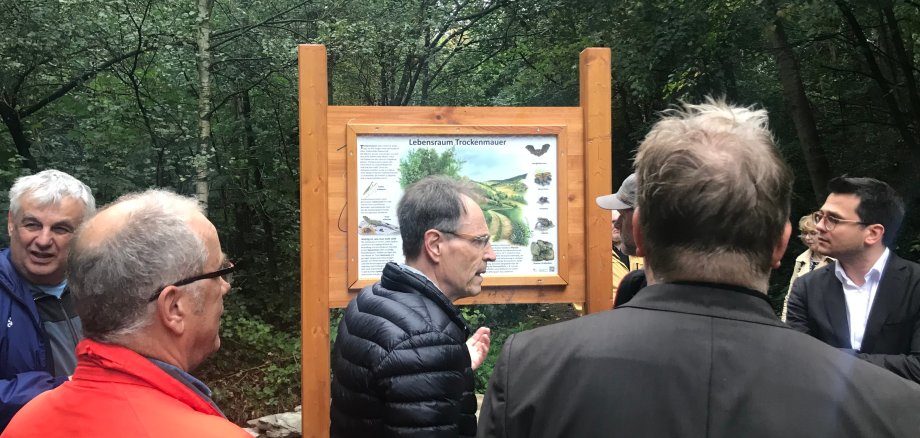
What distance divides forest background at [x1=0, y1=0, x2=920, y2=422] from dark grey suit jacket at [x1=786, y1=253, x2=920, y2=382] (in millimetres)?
4212

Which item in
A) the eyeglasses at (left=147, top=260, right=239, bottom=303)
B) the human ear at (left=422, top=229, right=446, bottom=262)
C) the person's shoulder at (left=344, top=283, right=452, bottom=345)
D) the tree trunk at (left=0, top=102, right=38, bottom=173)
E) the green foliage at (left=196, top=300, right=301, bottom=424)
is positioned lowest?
the green foliage at (left=196, top=300, right=301, bottom=424)

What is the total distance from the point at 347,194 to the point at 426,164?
15.8 inches

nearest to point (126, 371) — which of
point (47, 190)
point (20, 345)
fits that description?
point (20, 345)

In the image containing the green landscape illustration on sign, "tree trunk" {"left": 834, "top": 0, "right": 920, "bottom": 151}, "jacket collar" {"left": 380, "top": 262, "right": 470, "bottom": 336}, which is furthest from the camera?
"tree trunk" {"left": 834, "top": 0, "right": 920, "bottom": 151}

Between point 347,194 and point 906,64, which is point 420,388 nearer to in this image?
point 347,194

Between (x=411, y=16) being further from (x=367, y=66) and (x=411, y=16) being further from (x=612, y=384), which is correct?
(x=612, y=384)

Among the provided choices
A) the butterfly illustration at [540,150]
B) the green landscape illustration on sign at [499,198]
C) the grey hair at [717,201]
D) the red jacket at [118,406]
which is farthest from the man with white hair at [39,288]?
the grey hair at [717,201]

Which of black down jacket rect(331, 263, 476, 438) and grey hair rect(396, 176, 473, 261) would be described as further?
grey hair rect(396, 176, 473, 261)

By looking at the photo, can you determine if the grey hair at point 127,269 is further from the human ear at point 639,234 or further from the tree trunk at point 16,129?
the tree trunk at point 16,129

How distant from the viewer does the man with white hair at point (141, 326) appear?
1.28 metres

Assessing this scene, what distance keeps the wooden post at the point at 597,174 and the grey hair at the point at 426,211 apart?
1.07 m

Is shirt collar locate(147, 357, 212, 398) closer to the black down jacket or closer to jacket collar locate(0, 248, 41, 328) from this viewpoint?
the black down jacket

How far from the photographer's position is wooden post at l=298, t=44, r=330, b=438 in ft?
10.0

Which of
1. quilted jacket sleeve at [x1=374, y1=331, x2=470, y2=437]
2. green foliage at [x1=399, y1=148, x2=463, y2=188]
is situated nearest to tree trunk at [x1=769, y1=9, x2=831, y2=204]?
green foliage at [x1=399, y1=148, x2=463, y2=188]
